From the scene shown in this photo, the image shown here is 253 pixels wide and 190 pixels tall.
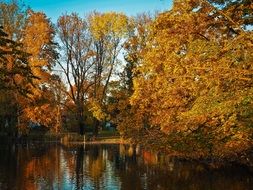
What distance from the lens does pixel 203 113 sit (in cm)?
1753

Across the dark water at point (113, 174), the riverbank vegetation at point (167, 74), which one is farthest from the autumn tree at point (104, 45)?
the dark water at point (113, 174)

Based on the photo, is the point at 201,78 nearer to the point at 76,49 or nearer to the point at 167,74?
the point at 167,74

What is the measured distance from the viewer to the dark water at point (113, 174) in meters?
25.4

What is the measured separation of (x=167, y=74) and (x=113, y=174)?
1067cm

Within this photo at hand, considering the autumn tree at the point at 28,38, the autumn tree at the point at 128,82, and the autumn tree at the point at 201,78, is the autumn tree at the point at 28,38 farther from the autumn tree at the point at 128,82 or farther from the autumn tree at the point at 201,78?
the autumn tree at the point at 201,78

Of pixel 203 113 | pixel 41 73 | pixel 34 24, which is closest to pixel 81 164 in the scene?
pixel 203 113

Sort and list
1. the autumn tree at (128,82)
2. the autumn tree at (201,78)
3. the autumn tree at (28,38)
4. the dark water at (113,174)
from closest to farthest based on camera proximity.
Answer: the autumn tree at (201,78) → the dark water at (113,174) → the autumn tree at (128,82) → the autumn tree at (28,38)

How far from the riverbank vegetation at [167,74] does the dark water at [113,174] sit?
65.8 inches

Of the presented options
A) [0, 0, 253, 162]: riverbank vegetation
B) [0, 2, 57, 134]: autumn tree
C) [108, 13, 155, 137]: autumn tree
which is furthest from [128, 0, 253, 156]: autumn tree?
[0, 2, 57, 134]: autumn tree

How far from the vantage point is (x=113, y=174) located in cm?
3027

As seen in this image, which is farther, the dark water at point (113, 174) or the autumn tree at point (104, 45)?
the autumn tree at point (104, 45)

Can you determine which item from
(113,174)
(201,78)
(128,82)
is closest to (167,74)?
(201,78)

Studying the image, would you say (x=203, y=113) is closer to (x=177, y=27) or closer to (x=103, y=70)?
(x=177, y=27)

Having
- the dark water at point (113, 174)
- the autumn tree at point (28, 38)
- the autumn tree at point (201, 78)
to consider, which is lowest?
the dark water at point (113, 174)
